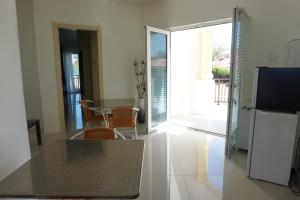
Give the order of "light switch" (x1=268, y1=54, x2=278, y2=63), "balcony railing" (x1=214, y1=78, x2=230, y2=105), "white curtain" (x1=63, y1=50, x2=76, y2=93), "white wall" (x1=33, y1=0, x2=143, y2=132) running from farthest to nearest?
1. "white curtain" (x1=63, y1=50, x2=76, y2=93)
2. "balcony railing" (x1=214, y1=78, x2=230, y2=105)
3. "white wall" (x1=33, y1=0, x2=143, y2=132)
4. "light switch" (x1=268, y1=54, x2=278, y2=63)

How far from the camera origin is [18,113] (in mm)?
1762

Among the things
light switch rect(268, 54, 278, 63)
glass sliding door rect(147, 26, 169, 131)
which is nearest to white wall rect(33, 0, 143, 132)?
glass sliding door rect(147, 26, 169, 131)

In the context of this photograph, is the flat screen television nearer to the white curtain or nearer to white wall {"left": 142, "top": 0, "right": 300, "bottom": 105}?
white wall {"left": 142, "top": 0, "right": 300, "bottom": 105}


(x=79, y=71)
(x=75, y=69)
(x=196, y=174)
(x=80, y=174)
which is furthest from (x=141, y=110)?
(x=75, y=69)

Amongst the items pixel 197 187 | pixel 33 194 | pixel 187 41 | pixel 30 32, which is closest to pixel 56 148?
pixel 33 194

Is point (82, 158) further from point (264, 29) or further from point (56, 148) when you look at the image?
point (264, 29)

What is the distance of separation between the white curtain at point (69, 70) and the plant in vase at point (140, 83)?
6605 millimetres

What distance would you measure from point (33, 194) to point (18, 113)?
0.92 meters

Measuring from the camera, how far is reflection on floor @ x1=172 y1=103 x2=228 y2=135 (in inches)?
193

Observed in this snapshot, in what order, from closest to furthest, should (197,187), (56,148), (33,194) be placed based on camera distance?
(33,194) → (56,148) → (197,187)

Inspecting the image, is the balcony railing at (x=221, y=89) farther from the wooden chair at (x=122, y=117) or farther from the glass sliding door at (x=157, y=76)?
the wooden chair at (x=122, y=117)

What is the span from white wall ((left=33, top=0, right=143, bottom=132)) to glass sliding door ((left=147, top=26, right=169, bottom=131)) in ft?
2.94

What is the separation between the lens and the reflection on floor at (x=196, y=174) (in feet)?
8.02

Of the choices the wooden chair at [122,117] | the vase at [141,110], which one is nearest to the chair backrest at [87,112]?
the wooden chair at [122,117]
